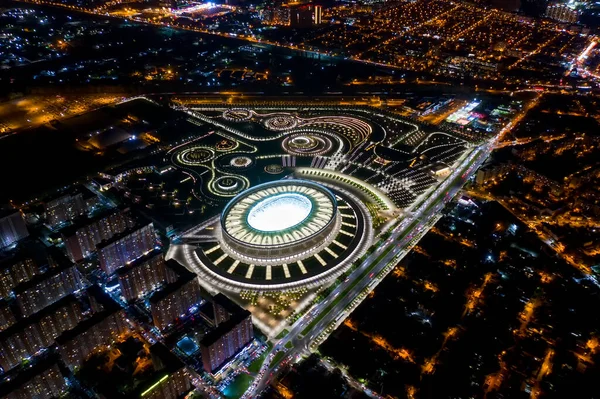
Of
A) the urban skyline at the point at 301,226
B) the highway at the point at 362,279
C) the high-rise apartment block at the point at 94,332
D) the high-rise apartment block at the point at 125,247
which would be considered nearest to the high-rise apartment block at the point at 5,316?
the urban skyline at the point at 301,226

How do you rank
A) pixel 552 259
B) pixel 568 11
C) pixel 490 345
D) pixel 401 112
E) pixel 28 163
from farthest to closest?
pixel 568 11 → pixel 401 112 → pixel 28 163 → pixel 552 259 → pixel 490 345

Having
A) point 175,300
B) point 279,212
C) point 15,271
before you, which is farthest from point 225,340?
point 15,271

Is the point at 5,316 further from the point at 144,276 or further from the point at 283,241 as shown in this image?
the point at 283,241

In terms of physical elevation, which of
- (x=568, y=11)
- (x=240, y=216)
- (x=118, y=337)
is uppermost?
(x=568, y=11)

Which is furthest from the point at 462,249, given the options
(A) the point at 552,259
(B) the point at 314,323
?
(B) the point at 314,323

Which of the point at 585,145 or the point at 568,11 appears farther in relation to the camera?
the point at 568,11

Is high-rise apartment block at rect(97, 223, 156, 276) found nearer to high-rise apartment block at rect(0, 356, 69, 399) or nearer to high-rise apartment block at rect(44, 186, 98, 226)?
high-rise apartment block at rect(44, 186, 98, 226)

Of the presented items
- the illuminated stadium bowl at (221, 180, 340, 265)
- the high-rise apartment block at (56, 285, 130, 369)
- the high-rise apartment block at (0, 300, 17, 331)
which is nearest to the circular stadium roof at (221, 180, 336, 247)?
the illuminated stadium bowl at (221, 180, 340, 265)

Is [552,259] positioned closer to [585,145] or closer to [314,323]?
[314,323]
